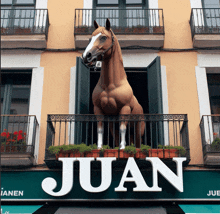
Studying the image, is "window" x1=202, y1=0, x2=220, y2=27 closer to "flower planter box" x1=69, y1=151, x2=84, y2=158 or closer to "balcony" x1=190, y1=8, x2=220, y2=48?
"balcony" x1=190, y1=8, x2=220, y2=48

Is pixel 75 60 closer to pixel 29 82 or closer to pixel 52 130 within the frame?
pixel 29 82

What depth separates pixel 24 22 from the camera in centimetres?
860

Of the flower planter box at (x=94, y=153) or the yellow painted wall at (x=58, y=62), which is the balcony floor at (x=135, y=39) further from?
the flower planter box at (x=94, y=153)

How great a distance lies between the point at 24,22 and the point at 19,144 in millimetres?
3645

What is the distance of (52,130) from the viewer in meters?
7.09

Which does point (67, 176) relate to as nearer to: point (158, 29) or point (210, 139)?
point (210, 139)

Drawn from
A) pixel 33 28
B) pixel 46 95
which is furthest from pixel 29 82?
pixel 33 28

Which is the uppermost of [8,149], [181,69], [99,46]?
[181,69]

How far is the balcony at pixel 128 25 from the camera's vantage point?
26.7 ft

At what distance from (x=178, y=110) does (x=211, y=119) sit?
2.67 feet

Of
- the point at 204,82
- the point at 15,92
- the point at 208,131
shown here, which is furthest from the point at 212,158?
the point at 15,92

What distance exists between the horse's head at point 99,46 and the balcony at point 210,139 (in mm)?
2760

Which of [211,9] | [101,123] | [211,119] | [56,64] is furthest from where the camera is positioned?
[211,9]

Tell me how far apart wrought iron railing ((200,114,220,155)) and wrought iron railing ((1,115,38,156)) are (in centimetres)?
383
